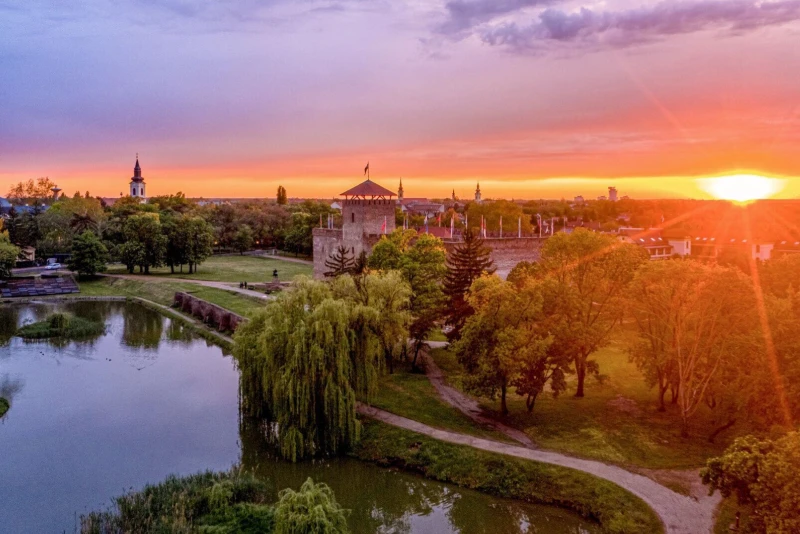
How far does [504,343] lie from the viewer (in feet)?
68.7

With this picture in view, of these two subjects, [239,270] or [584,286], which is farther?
[239,270]

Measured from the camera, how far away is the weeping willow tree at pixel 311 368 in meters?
20.3

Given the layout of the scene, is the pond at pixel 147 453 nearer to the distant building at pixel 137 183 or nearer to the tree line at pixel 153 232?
the tree line at pixel 153 232

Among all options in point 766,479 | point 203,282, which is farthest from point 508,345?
point 203,282

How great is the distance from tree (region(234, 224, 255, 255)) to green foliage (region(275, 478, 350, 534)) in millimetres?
72693

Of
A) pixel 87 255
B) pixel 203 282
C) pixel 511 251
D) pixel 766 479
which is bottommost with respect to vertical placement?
pixel 766 479

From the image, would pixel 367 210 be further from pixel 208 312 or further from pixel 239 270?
pixel 239 270

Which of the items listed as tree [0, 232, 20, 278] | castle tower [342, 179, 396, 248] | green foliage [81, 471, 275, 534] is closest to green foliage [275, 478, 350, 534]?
green foliage [81, 471, 275, 534]

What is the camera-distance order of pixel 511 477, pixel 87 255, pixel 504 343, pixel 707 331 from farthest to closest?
1. pixel 87 255
2. pixel 504 343
3. pixel 707 331
4. pixel 511 477

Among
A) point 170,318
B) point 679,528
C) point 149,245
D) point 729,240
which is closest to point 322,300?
point 679,528

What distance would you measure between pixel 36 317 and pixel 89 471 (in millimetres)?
28683

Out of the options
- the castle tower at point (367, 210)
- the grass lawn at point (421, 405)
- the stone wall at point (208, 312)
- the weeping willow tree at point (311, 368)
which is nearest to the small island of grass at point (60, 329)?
the stone wall at point (208, 312)

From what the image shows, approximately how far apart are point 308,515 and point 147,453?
9.83 meters

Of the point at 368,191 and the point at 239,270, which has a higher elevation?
the point at 368,191
